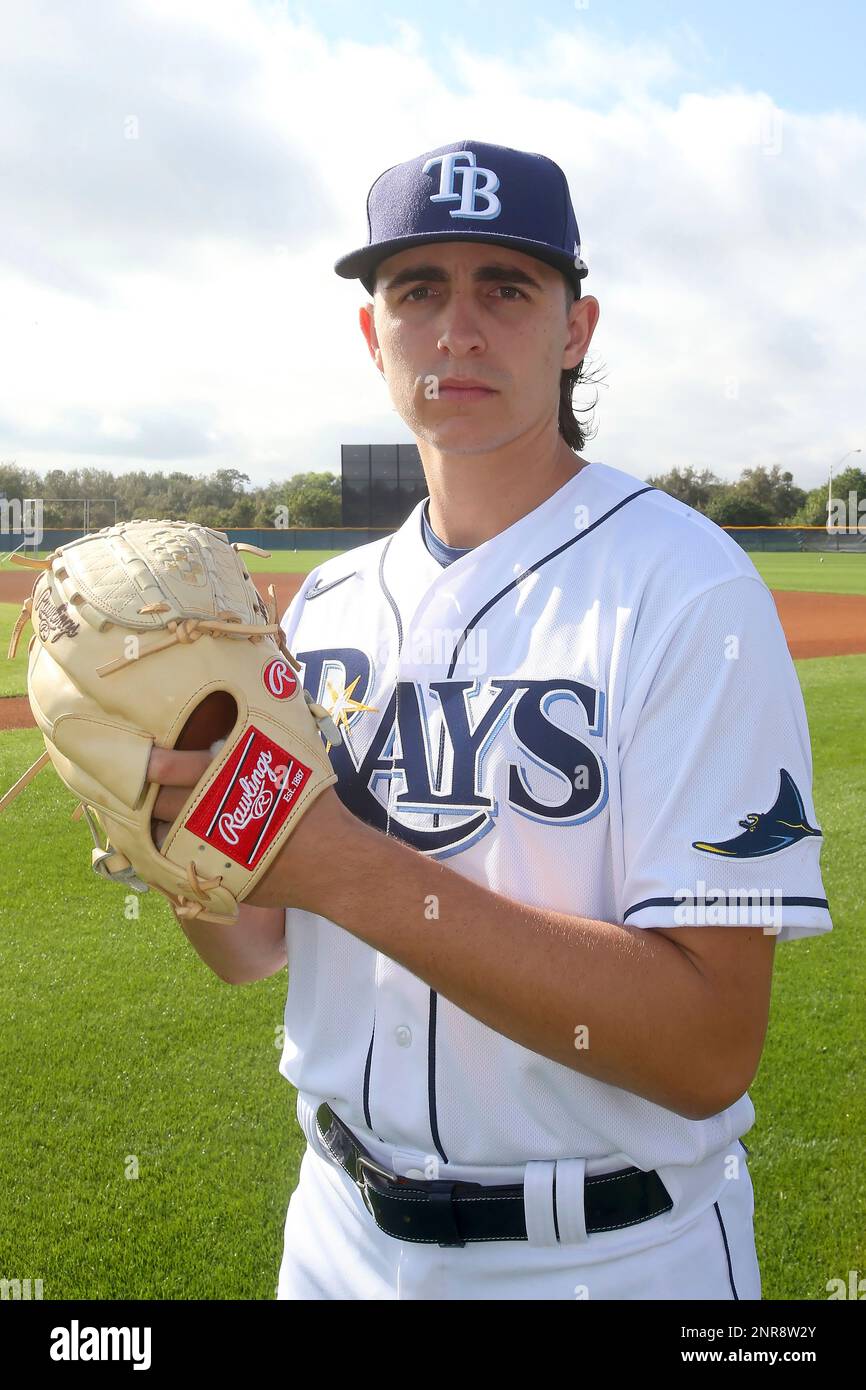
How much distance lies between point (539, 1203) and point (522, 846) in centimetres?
40

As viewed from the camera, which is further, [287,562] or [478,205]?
[287,562]

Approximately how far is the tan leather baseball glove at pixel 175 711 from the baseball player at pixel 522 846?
43 mm

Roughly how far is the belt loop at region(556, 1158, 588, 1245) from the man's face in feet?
2.95

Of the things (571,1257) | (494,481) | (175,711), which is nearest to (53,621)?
(175,711)

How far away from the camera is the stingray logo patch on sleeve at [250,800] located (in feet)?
3.68

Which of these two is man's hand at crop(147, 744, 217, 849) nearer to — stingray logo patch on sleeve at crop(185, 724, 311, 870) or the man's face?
stingray logo patch on sleeve at crop(185, 724, 311, 870)

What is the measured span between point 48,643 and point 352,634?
0.44 m

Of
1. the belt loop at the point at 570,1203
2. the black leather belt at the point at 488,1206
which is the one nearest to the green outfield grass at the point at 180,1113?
the black leather belt at the point at 488,1206

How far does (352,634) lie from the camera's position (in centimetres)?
151

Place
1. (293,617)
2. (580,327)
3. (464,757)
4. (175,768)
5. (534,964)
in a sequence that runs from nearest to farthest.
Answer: (534,964), (175,768), (464,757), (580,327), (293,617)

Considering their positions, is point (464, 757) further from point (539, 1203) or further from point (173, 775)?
point (539, 1203)

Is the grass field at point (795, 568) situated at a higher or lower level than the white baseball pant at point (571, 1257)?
higher

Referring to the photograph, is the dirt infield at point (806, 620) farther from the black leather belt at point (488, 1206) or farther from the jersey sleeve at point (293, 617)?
the black leather belt at point (488, 1206)

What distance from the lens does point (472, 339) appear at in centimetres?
136
